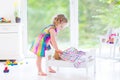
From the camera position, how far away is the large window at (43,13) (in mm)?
6121

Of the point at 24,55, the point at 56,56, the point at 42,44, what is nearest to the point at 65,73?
the point at 56,56

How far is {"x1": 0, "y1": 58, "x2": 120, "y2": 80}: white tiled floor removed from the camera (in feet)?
14.1

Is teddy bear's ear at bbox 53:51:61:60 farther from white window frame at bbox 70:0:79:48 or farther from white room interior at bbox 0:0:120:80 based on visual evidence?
white window frame at bbox 70:0:79:48

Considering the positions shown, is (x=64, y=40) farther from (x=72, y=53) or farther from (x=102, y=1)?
(x=72, y=53)

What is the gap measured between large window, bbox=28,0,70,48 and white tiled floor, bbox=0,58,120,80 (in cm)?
106

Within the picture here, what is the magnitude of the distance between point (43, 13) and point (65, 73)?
1.94 metres

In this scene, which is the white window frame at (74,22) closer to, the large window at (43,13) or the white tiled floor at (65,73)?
the large window at (43,13)

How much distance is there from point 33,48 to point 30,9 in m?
1.80

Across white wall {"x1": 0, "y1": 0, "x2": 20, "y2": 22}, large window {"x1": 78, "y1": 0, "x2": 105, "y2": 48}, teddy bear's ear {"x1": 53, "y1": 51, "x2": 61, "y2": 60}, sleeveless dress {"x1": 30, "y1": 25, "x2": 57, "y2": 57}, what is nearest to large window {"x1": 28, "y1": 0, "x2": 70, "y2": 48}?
large window {"x1": 78, "y1": 0, "x2": 105, "y2": 48}

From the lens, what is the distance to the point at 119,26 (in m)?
6.06

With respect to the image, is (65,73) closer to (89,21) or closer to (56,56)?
(56,56)

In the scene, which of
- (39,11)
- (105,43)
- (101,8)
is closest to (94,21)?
(101,8)

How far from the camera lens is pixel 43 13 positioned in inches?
242

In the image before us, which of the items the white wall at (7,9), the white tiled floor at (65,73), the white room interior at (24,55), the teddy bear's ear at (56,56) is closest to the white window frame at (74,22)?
the white room interior at (24,55)
